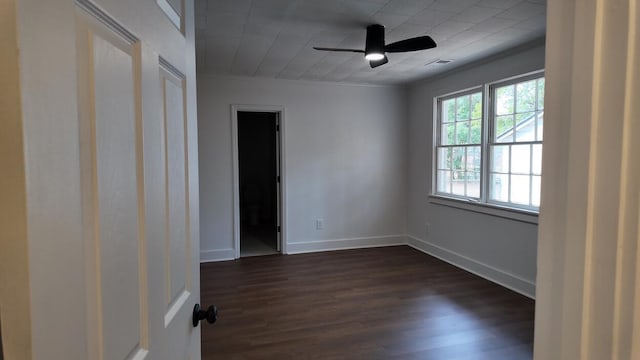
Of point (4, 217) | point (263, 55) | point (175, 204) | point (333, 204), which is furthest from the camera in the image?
point (333, 204)

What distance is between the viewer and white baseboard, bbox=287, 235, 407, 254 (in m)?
5.16

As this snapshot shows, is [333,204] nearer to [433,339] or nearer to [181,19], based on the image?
[433,339]

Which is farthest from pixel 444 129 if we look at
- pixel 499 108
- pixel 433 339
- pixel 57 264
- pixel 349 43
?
pixel 57 264

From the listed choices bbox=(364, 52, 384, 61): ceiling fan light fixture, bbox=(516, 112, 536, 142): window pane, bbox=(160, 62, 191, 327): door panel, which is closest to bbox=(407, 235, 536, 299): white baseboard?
bbox=(516, 112, 536, 142): window pane

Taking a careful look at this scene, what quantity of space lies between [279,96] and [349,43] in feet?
5.82

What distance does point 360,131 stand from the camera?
537cm

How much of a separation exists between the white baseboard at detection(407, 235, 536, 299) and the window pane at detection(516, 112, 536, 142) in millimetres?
1452

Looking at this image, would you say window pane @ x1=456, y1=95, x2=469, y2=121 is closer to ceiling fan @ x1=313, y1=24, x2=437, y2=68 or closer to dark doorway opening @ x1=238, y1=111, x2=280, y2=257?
ceiling fan @ x1=313, y1=24, x2=437, y2=68

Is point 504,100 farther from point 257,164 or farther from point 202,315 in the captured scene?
point 257,164

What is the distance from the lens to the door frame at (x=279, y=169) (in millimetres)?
4801

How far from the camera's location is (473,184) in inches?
173

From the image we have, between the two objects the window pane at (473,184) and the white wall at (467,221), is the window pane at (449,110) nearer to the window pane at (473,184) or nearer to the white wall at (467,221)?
the white wall at (467,221)

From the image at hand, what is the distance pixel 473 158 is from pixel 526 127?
85cm

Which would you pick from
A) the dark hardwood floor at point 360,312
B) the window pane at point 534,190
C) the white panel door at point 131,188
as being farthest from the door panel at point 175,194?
the window pane at point 534,190
